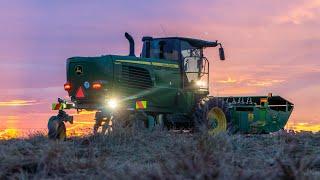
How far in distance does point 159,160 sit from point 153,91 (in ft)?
34.0

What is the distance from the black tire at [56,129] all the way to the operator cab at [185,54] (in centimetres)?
414

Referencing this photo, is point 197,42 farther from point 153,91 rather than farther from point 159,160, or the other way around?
point 159,160

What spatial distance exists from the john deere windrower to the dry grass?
57.8 inches

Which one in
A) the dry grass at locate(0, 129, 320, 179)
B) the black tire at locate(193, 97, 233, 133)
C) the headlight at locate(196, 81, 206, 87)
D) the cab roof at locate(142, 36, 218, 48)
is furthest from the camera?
the headlight at locate(196, 81, 206, 87)

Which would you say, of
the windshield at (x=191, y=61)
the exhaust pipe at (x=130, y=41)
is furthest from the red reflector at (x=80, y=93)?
the windshield at (x=191, y=61)

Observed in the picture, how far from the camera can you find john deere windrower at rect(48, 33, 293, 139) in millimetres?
14797

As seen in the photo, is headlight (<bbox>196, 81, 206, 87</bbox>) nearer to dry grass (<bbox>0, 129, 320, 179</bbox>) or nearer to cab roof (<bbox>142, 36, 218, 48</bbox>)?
cab roof (<bbox>142, 36, 218, 48</bbox>)

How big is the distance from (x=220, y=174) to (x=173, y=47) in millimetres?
12479

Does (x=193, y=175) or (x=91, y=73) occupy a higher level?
(x=91, y=73)

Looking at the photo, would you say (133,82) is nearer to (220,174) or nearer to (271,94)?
(271,94)

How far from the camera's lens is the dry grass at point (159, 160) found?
4.88 metres

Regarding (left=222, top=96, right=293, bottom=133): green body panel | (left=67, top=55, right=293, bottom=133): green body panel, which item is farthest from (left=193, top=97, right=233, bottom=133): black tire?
(left=222, top=96, right=293, bottom=133): green body panel

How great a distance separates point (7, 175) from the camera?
6727 millimetres

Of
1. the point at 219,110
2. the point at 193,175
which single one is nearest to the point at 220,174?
the point at 193,175
